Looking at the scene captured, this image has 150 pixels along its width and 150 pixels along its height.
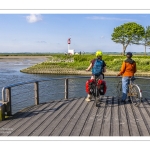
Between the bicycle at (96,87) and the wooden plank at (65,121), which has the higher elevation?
the bicycle at (96,87)

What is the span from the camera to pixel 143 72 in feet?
117

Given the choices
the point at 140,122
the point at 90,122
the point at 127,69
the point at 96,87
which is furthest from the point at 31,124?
the point at 127,69

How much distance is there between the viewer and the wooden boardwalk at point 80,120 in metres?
4.74

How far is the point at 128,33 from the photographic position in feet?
198

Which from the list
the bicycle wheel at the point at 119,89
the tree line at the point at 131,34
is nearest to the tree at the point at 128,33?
the tree line at the point at 131,34

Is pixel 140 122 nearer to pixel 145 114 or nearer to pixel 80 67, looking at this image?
pixel 145 114

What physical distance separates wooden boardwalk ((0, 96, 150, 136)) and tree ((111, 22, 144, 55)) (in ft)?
182

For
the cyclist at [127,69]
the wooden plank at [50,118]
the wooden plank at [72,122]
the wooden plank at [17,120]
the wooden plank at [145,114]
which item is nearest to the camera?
the wooden plank at [72,122]

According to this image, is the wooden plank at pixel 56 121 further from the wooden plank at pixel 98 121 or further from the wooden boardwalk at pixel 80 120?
the wooden plank at pixel 98 121

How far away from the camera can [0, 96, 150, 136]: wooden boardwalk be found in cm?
474

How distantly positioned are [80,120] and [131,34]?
2284 inches
